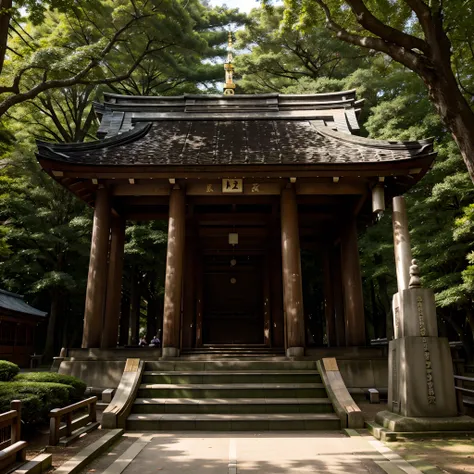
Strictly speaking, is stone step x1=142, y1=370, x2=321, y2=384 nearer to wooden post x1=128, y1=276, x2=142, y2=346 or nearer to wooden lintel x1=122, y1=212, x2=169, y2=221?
wooden lintel x1=122, y1=212, x2=169, y2=221

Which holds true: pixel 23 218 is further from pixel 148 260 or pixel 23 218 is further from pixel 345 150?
pixel 345 150

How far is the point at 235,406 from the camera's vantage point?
8.59 metres

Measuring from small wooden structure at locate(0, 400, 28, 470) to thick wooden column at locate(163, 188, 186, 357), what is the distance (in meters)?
5.29

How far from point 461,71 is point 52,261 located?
841 inches

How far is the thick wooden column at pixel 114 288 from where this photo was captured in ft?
43.3

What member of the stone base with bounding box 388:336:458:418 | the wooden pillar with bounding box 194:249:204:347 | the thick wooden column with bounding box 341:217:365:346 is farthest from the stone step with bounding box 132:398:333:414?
the wooden pillar with bounding box 194:249:204:347

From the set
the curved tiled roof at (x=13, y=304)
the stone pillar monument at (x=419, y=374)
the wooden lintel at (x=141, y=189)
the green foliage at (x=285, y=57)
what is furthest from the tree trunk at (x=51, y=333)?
the stone pillar monument at (x=419, y=374)

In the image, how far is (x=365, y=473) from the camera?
5.35m

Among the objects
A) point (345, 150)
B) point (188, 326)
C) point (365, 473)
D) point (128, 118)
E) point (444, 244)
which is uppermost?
point (128, 118)

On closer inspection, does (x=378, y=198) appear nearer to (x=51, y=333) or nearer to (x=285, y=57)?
(x=51, y=333)

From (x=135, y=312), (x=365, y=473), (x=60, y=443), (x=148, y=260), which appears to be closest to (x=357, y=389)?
(x=365, y=473)

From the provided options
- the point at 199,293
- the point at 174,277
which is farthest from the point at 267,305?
the point at 174,277

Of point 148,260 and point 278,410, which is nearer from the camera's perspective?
point 278,410

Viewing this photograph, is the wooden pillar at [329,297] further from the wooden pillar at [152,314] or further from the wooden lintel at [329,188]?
the wooden pillar at [152,314]
